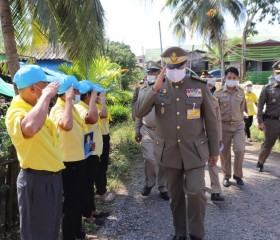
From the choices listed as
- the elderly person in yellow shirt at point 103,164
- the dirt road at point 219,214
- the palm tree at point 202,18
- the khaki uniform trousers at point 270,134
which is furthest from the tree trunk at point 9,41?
the palm tree at point 202,18

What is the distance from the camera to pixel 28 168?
268 centimetres

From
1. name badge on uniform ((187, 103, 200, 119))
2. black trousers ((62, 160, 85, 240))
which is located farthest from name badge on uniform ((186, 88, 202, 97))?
black trousers ((62, 160, 85, 240))

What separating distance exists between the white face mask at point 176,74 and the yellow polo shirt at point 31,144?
54.7 inches

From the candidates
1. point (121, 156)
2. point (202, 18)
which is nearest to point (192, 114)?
point (121, 156)

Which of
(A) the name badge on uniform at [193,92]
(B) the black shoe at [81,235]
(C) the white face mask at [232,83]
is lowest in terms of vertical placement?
(B) the black shoe at [81,235]

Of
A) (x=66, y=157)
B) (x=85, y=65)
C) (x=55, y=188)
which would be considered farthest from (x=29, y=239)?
(x=85, y=65)

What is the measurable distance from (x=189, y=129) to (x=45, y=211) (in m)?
1.60

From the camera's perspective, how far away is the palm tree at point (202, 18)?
1941 centimetres

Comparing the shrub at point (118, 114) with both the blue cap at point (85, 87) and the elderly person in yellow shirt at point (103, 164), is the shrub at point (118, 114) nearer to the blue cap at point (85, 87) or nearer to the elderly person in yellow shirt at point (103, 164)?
the elderly person in yellow shirt at point (103, 164)

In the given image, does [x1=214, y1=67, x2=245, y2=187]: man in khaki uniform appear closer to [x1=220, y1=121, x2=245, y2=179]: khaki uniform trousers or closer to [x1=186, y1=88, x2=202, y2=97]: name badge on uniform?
[x1=220, y1=121, x2=245, y2=179]: khaki uniform trousers

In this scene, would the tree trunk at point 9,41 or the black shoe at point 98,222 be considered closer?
the black shoe at point 98,222

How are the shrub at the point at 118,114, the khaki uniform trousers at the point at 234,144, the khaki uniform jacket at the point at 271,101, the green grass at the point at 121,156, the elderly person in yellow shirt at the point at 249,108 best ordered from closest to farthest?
the khaki uniform trousers at the point at 234,144
the green grass at the point at 121,156
the khaki uniform jacket at the point at 271,101
the elderly person in yellow shirt at the point at 249,108
the shrub at the point at 118,114

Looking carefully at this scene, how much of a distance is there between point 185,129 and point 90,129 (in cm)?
119

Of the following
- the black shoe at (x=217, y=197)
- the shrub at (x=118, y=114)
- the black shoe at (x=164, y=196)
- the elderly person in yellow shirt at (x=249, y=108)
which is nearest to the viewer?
the black shoe at (x=217, y=197)
